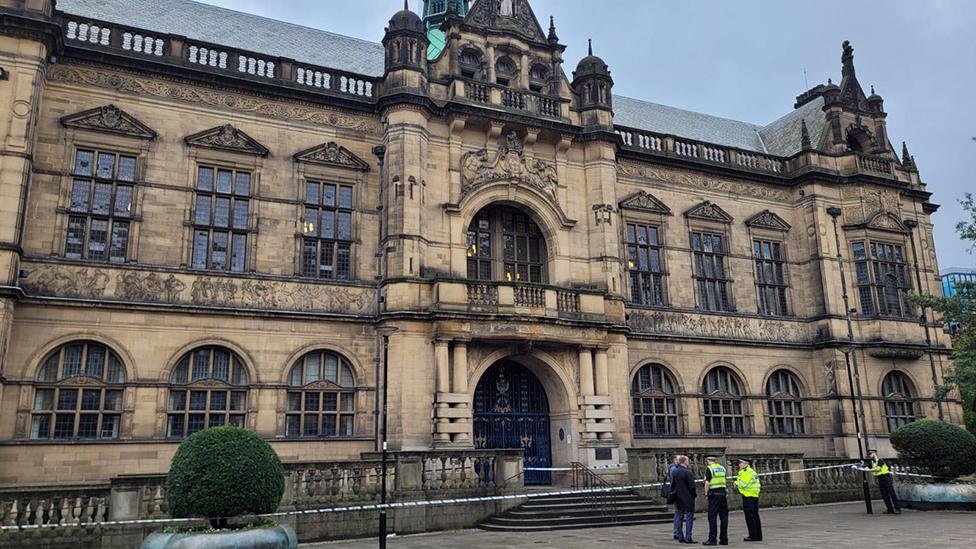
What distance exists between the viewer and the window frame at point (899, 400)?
29.0m

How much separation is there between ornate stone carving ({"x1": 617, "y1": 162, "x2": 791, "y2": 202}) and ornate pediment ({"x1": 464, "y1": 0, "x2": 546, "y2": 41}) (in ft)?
19.2

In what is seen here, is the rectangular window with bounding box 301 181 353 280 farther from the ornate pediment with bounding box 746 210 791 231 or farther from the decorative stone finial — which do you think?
the decorative stone finial

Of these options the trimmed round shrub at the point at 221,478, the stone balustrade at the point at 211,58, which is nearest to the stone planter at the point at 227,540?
the trimmed round shrub at the point at 221,478

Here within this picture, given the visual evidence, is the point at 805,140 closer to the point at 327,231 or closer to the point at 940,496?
the point at 940,496

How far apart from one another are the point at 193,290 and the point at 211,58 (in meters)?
7.65

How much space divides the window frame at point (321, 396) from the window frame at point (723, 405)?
12.8 meters

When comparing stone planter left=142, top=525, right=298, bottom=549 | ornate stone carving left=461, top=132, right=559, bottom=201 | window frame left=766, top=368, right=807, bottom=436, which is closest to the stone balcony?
ornate stone carving left=461, top=132, right=559, bottom=201

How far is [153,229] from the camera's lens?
820 inches

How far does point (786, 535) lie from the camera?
15508 mm

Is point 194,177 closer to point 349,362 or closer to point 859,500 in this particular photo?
point 349,362

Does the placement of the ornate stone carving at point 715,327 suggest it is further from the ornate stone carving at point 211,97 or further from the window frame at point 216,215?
the window frame at point 216,215

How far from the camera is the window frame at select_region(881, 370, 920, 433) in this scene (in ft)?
95.0

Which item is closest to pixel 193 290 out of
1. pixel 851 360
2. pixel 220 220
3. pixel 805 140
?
pixel 220 220

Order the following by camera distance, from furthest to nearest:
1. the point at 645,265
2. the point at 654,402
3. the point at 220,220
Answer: the point at 645,265 < the point at 654,402 < the point at 220,220
